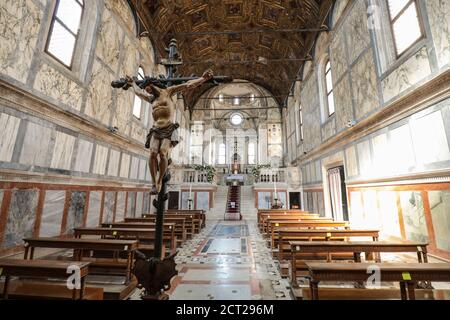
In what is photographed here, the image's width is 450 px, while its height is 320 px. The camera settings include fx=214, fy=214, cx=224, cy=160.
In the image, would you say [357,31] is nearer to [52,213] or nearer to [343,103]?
[343,103]

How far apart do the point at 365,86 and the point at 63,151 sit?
9.54 meters

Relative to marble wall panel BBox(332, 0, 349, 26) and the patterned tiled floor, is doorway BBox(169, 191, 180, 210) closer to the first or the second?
the patterned tiled floor

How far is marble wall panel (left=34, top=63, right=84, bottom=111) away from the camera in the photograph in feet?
18.2

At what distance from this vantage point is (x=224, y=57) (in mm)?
17000

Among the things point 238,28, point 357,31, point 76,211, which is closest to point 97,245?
point 76,211

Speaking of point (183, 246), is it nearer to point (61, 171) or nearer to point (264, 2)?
point (61, 171)

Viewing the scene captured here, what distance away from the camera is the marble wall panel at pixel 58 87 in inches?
218

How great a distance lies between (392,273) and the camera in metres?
2.44

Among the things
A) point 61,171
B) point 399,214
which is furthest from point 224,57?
point 399,214

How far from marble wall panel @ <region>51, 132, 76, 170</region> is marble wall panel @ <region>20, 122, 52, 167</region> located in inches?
10.3

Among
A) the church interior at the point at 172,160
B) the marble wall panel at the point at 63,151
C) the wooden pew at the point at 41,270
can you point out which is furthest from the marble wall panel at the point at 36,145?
the wooden pew at the point at 41,270

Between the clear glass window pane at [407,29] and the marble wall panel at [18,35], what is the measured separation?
928 cm

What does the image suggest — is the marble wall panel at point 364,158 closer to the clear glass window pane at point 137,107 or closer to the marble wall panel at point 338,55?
the marble wall panel at point 338,55

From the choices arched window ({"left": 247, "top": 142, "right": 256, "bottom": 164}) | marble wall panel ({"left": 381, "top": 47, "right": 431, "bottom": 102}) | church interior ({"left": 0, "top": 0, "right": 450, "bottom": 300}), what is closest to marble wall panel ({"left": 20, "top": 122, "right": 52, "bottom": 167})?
church interior ({"left": 0, "top": 0, "right": 450, "bottom": 300})
